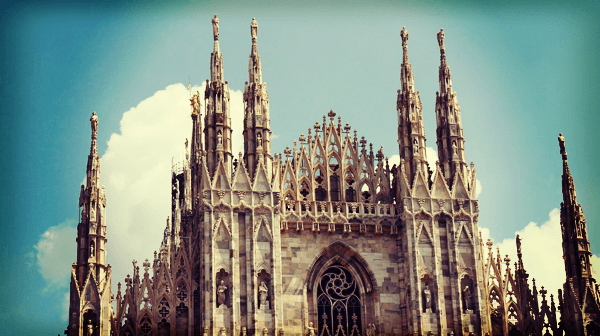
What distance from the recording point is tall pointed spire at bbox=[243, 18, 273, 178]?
50.6 metres

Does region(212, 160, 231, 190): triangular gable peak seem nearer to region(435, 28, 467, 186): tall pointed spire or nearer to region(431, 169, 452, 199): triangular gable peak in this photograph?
region(431, 169, 452, 199): triangular gable peak

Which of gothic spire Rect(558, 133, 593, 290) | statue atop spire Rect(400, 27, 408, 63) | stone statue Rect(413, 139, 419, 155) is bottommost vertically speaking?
gothic spire Rect(558, 133, 593, 290)

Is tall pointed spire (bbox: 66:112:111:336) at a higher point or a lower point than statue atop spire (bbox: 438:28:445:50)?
lower

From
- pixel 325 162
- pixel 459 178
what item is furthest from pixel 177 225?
pixel 459 178

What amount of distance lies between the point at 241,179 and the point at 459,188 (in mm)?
10470

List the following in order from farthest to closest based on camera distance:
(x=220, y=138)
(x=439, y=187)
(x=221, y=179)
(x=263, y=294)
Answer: (x=439, y=187) → (x=220, y=138) → (x=221, y=179) → (x=263, y=294)

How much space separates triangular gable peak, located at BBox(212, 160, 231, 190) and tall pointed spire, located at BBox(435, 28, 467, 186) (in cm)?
1072

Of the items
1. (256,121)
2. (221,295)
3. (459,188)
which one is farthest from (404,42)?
(221,295)

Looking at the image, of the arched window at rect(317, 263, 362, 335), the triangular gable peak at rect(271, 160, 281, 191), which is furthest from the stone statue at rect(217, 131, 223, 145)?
the arched window at rect(317, 263, 362, 335)

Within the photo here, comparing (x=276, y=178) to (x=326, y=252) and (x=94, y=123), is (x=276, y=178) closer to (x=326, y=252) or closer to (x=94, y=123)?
(x=326, y=252)

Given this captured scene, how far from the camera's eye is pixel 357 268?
166 ft

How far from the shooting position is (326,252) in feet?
165

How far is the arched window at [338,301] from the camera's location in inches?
1950

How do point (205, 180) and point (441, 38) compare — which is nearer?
point (205, 180)
